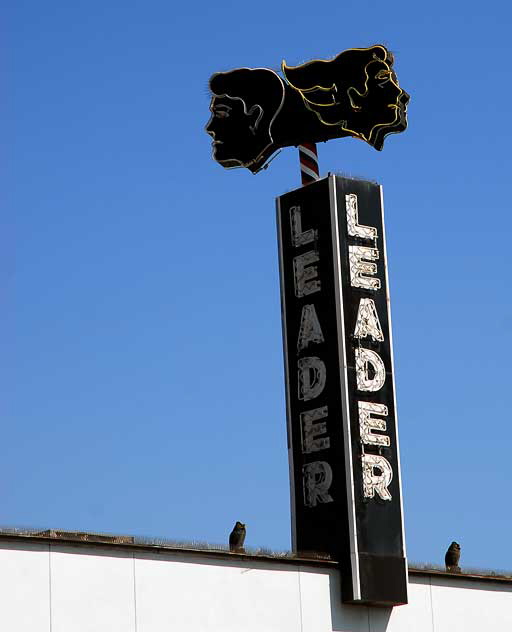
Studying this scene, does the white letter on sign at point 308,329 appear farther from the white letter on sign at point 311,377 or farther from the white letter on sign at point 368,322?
the white letter on sign at point 368,322

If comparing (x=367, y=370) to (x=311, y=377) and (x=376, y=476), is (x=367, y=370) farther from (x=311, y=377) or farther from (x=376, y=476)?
(x=376, y=476)

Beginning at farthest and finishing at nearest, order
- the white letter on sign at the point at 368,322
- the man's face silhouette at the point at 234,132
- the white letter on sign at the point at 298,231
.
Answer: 1. the man's face silhouette at the point at 234,132
2. the white letter on sign at the point at 298,231
3. the white letter on sign at the point at 368,322

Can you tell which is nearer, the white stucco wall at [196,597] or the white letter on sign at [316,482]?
the white stucco wall at [196,597]

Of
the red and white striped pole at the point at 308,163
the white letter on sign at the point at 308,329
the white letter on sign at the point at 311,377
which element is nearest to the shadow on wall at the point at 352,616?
the white letter on sign at the point at 311,377

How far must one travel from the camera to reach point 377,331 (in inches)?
1928

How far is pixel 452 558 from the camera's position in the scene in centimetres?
4781

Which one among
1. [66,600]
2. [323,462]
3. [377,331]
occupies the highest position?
[377,331]

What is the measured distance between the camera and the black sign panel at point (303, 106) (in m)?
52.4

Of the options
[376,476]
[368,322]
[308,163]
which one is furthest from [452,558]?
[308,163]

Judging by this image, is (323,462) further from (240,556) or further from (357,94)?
(357,94)

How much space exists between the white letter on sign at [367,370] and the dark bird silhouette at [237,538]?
621 cm

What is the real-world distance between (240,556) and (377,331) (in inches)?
349

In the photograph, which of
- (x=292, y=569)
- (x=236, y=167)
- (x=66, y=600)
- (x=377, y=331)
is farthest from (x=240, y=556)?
(x=236, y=167)

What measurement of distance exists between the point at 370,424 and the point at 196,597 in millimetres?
8264
